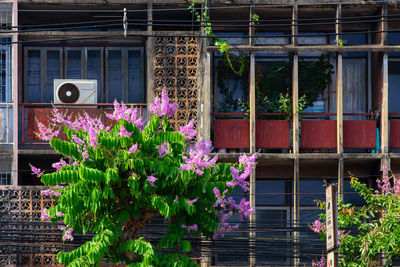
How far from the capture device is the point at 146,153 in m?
16.2

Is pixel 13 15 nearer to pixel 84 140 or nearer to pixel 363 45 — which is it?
pixel 84 140

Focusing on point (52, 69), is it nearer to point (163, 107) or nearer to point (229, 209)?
point (163, 107)

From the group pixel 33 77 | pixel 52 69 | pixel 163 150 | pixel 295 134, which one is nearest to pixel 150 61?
pixel 52 69

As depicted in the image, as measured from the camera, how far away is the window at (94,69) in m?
23.8

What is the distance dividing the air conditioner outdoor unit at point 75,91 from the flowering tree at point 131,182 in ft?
20.7

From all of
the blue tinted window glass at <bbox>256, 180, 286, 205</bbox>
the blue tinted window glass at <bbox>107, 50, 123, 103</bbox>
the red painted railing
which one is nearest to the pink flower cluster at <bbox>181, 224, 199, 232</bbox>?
the blue tinted window glass at <bbox>256, 180, 286, 205</bbox>

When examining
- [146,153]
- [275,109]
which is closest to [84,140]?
[146,153]

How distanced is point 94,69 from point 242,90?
4.28 meters

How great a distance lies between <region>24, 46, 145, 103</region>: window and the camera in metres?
23.8

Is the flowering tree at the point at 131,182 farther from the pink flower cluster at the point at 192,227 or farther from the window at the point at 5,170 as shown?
the window at the point at 5,170

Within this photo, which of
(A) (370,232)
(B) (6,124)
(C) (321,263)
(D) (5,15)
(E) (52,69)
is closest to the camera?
(A) (370,232)

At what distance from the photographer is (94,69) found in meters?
24.0

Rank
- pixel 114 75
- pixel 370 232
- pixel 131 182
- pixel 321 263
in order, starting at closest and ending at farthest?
1. pixel 131 182
2. pixel 370 232
3. pixel 321 263
4. pixel 114 75

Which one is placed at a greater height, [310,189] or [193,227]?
[310,189]
